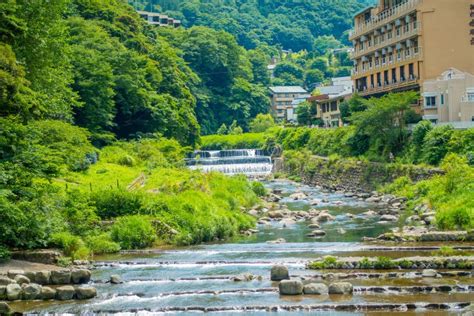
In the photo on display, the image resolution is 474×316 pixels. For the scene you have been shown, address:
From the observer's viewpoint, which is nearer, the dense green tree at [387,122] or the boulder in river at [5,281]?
the boulder in river at [5,281]

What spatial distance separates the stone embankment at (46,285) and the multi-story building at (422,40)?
150 ft

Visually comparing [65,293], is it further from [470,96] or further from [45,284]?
[470,96]

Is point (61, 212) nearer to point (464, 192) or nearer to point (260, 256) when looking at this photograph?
point (260, 256)

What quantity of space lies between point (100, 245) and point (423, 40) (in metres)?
41.9

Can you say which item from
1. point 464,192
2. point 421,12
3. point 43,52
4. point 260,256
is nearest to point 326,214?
point 464,192

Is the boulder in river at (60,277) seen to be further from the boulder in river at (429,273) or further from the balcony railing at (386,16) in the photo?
the balcony railing at (386,16)

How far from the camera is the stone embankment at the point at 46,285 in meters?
25.1

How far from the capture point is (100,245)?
112 ft

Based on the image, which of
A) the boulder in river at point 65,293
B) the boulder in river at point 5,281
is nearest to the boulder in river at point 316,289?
the boulder in river at point 65,293

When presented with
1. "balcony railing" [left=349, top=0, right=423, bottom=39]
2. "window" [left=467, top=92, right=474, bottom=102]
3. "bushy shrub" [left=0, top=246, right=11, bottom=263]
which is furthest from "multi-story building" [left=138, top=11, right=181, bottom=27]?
"bushy shrub" [left=0, top=246, right=11, bottom=263]

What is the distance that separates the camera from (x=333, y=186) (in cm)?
6969

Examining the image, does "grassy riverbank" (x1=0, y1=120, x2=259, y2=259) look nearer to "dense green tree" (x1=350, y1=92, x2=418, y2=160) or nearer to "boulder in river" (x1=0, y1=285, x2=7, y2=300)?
"boulder in river" (x1=0, y1=285, x2=7, y2=300)

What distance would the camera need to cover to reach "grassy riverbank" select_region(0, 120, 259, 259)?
1217 inches

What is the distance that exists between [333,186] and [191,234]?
3401cm
